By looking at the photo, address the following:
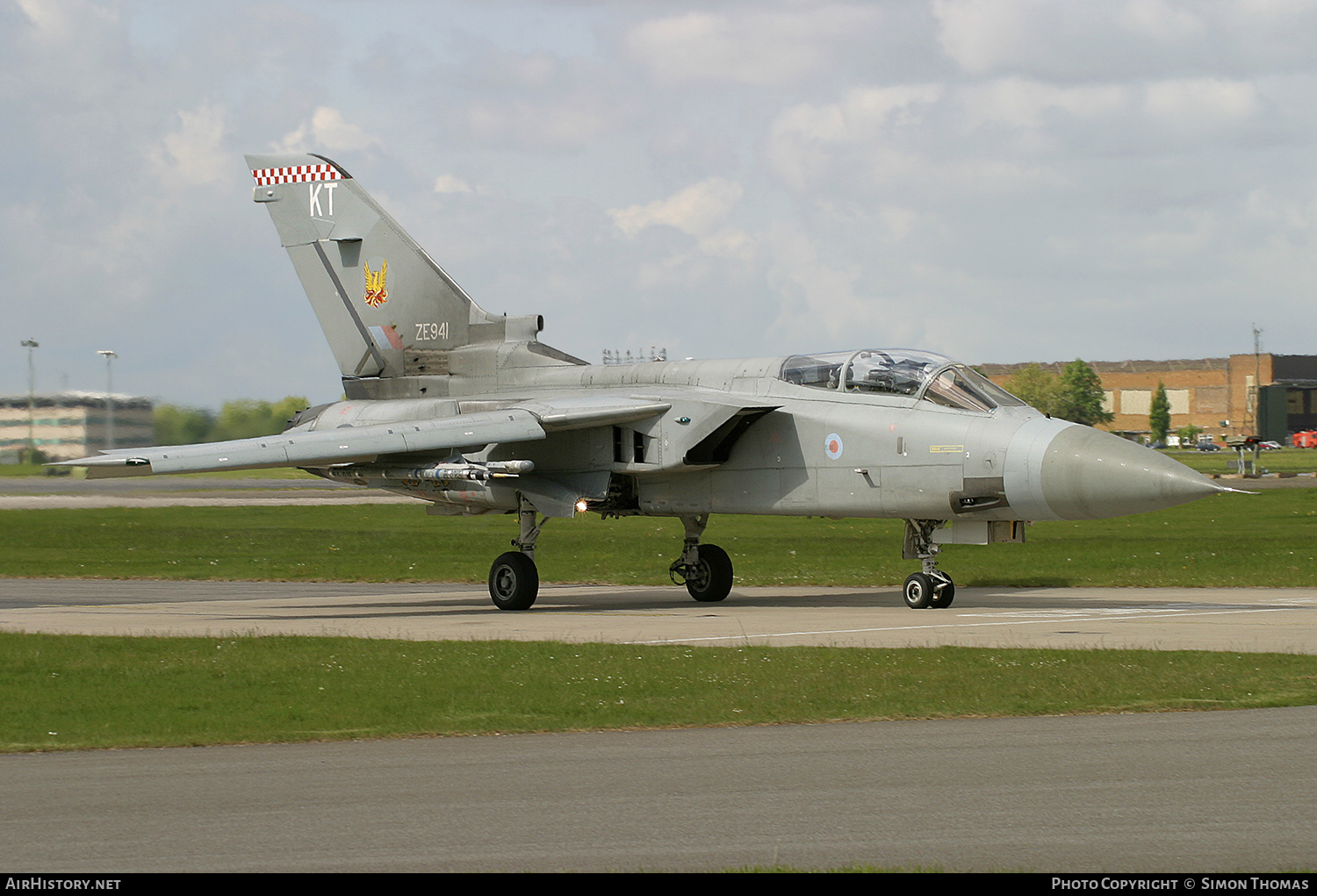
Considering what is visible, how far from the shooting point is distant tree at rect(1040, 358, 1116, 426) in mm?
111287

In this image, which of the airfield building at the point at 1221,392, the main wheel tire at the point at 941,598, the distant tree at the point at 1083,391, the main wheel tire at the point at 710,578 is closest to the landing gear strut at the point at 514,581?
the main wheel tire at the point at 710,578

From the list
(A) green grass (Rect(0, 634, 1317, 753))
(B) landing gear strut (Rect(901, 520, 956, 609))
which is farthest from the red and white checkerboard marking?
(B) landing gear strut (Rect(901, 520, 956, 609))

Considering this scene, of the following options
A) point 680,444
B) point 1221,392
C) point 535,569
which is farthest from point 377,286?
point 1221,392

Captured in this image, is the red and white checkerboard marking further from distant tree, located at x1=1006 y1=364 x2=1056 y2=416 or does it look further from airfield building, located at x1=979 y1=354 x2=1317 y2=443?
airfield building, located at x1=979 y1=354 x2=1317 y2=443

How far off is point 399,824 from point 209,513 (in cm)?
3478

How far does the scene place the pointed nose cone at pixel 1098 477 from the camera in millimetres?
15727

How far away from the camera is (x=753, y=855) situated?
6.16 meters

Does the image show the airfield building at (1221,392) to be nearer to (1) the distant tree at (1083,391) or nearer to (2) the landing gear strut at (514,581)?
(1) the distant tree at (1083,391)

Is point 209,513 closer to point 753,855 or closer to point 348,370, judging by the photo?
point 348,370

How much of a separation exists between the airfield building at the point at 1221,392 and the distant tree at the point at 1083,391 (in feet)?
12.5

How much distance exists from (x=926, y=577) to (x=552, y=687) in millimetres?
7889

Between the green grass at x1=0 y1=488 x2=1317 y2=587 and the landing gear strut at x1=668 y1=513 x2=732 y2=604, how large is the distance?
291 cm

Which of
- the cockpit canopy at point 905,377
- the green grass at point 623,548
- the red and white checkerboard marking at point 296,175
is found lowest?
the green grass at point 623,548

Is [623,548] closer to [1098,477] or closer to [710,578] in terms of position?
[710,578]
